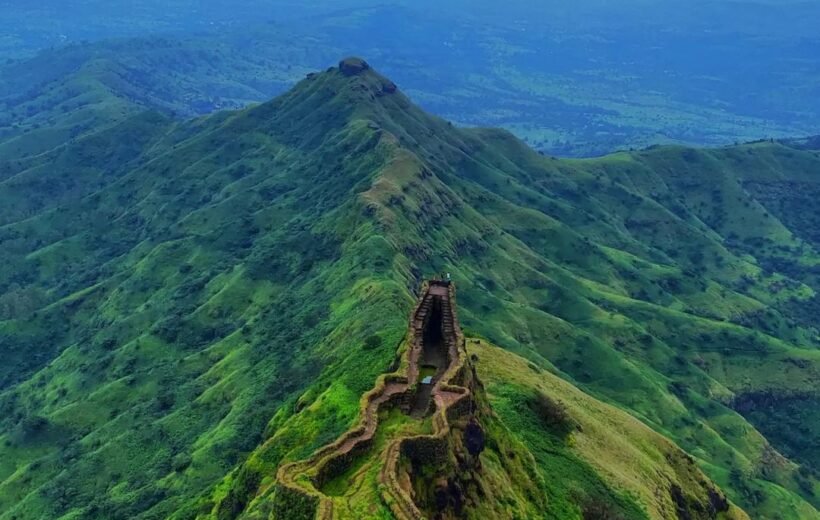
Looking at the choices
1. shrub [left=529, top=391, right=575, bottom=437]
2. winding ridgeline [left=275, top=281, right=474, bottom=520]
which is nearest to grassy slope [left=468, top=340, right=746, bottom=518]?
shrub [left=529, top=391, right=575, bottom=437]

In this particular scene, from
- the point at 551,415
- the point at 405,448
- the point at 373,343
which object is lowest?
the point at 373,343

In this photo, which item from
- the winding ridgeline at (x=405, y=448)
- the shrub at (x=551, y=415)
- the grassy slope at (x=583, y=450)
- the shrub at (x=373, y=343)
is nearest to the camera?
the winding ridgeline at (x=405, y=448)

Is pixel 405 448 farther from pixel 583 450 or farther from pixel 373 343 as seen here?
pixel 373 343

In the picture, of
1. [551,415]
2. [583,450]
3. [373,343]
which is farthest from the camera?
[373,343]

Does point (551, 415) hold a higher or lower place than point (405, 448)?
lower

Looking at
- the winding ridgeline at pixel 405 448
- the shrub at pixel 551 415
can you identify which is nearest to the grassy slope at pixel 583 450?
the shrub at pixel 551 415

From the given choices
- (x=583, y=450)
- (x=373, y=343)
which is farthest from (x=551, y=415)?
(x=373, y=343)

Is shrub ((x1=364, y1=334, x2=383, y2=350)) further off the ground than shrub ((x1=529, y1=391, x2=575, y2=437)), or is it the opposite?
shrub ((x1=529, y1=391, x2=575, y2=437))

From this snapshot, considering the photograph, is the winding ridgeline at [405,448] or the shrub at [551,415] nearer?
the winding ridgeline at [405,448]

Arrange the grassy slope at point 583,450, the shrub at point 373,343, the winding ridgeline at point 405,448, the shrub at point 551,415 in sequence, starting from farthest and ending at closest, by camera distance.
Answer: the shrub at point 373,343, the shrub at point 551,415, the grassy slope at point 583,450, the winding ridgeline at point 405,448

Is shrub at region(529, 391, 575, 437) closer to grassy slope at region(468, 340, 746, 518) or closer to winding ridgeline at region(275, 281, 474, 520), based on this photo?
grassy slope at region(468, 340, 746, 518)

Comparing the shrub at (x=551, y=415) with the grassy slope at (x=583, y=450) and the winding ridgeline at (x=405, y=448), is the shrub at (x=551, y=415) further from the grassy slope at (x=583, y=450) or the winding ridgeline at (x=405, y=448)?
the winding ridgeline at (x=405, y=448)

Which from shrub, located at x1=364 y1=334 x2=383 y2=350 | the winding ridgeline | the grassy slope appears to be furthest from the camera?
shrub, located at x1=364 y1=334 x2=383 y2=350

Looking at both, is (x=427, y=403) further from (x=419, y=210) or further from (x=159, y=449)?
(x=419, y=210)
